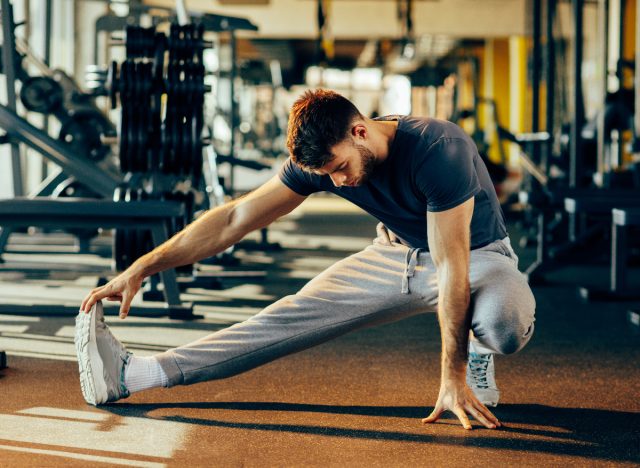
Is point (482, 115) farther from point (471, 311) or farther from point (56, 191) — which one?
point (471, 311)

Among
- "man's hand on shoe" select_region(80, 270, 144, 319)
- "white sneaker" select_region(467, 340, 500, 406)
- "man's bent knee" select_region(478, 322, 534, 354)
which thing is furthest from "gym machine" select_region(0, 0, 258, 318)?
"man's bent knee" select_region(478, 322, 534, 354)

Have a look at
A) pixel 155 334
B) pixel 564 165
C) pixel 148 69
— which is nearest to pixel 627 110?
pixel 564 165

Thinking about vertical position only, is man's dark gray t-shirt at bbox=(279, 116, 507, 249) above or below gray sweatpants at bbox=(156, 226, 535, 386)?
above

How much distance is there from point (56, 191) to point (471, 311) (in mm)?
3440

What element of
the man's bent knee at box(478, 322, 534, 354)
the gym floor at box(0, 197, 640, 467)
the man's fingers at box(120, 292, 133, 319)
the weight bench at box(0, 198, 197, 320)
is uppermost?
the weight bench at box(0, 198, 197, 320)

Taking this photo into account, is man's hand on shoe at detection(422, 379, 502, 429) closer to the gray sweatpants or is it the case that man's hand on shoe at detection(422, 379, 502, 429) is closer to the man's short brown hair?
the gray sweatpants

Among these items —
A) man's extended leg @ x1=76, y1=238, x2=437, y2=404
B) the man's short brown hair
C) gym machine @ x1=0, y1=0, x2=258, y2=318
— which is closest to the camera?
the man's short brown hair

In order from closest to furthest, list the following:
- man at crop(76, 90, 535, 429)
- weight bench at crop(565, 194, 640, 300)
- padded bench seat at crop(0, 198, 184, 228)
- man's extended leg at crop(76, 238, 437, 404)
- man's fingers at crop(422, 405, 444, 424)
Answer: man at crop(76, 90, 535, 429) < man's fingers at crop(422, 405, 444, 424) < man's extended leg at crop(76, 238, 437, 404) < padded bench seat at crop(0, 198, 184, 228) < weight bench at crop(565, 194, 640, 300)

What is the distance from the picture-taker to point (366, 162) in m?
1.79

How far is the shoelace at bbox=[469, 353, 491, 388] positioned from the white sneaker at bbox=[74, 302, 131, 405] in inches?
32.1

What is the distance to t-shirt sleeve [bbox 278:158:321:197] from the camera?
1984 millimetres

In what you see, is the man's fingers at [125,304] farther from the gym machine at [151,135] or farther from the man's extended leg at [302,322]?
the gym machine at [151,135]

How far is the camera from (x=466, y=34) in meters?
12.3

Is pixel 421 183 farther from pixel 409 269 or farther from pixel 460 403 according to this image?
pixel 460 403
